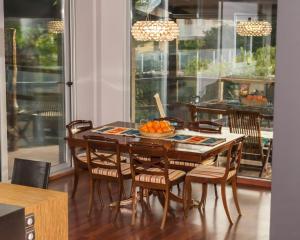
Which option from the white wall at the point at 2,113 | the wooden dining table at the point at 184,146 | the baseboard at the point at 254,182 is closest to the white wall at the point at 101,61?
the white wall at the point at 2,113

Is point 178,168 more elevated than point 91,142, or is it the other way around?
point 91,142


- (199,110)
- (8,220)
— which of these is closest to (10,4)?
(199,110)

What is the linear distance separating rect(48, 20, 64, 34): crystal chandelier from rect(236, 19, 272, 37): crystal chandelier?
2442mm

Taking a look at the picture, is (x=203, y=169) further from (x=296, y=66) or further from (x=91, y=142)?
(x=296, y=66)

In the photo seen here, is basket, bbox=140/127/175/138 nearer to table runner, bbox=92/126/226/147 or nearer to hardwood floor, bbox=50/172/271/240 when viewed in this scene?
table runner, bbox=92/126/226/147

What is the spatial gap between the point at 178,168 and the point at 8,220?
14.3 ft

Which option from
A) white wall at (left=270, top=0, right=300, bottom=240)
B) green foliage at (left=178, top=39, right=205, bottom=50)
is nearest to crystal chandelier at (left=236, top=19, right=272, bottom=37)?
green foliage at (left=178, top=39, right=205, bottom=50)

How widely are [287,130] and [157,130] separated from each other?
231 cm

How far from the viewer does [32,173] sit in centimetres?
408

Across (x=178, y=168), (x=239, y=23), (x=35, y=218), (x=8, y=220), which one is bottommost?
(x=178, y=168)

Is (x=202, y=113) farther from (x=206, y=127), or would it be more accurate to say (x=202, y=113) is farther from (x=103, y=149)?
(x=103, y=149)

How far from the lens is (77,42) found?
7855 mm

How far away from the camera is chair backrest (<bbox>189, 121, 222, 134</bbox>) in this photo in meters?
6.40

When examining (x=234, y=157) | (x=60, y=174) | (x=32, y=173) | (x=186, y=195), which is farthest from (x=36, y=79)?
(x=32, y=173)
